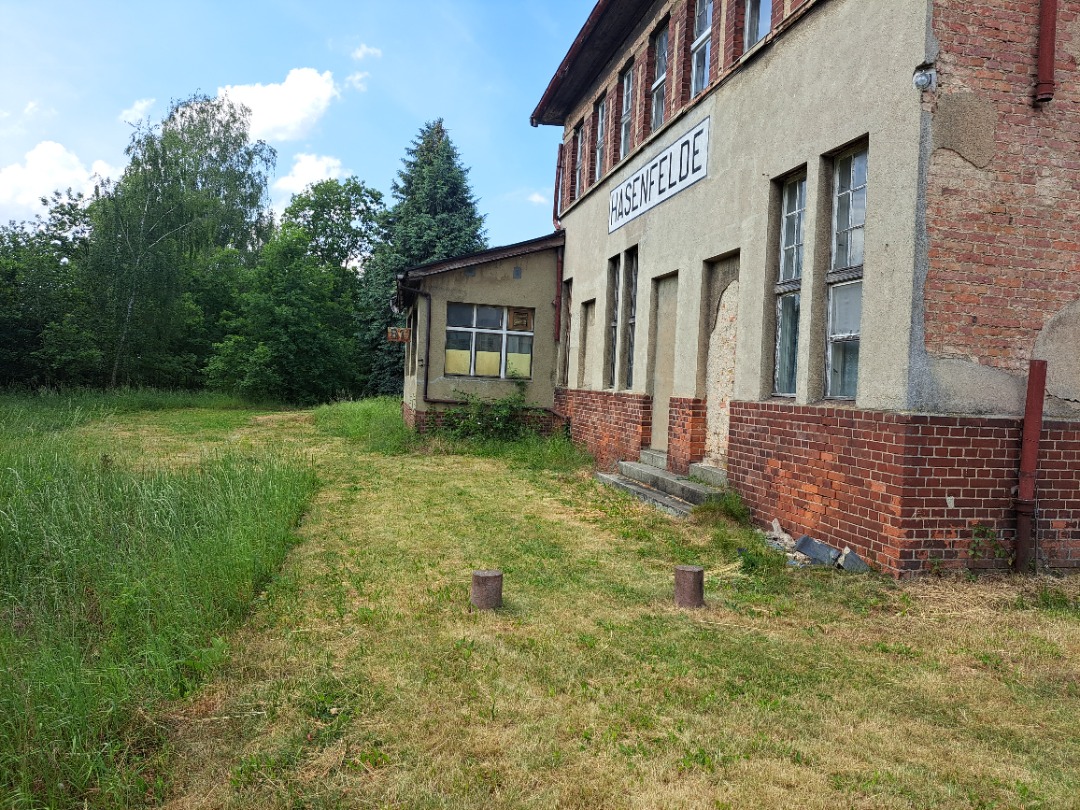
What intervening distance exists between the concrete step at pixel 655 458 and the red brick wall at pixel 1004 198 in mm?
5304

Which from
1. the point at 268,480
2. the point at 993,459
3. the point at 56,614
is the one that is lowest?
the point at 56,614

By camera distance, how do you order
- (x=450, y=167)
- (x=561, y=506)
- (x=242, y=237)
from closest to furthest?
(x=561, y=506), (x=450, y=167), (x=242, y=237)

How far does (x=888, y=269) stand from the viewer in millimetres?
6082

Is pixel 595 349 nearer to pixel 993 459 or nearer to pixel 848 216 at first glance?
pixel 848 216

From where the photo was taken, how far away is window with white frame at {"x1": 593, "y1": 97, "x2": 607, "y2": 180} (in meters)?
15.0

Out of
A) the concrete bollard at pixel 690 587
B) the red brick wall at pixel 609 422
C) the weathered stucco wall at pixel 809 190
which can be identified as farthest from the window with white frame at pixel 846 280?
the red brick wall at pixel 609 422

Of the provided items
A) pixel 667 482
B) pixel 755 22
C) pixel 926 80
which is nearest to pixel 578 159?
pixel 755 22

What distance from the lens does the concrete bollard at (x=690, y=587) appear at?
532cm

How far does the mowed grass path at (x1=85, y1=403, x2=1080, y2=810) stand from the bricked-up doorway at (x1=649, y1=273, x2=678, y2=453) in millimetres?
4637

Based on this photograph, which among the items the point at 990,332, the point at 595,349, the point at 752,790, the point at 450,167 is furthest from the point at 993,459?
the point at 450,167

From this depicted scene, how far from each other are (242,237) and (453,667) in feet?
128

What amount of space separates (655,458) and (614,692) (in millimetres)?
7356

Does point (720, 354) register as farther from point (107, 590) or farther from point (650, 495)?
point (107, 590)

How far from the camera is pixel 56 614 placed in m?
5.19
